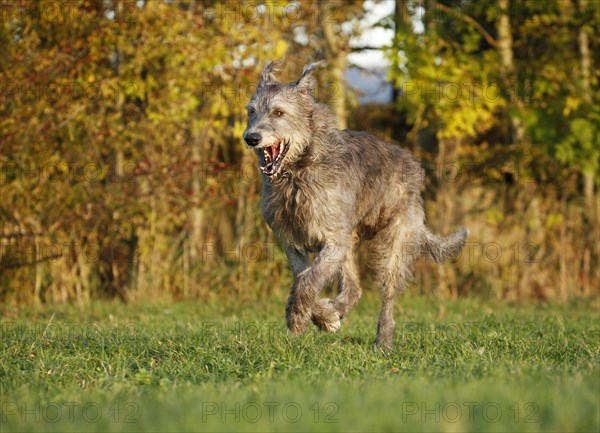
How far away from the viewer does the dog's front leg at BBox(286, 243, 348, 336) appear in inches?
230

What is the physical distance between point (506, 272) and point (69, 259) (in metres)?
6.63

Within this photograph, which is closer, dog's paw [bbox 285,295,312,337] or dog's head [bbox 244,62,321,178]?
dog's paw [bbox 285,295,312,337]

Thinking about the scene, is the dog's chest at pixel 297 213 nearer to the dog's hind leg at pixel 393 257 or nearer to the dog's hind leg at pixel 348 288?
the dog's hind leg at pixel 348 288

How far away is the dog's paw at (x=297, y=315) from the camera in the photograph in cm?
583

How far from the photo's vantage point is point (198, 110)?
12.1m

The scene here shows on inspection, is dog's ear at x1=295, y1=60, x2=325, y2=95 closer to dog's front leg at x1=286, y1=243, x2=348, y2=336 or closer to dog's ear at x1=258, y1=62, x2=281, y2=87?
dog's ear at x1=258, y1=62, x2=281, y2=87

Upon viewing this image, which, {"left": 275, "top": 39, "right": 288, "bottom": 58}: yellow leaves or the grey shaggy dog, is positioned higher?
{"left": 275, "top": 39, "right": 288, "bottom": 58}: yellow leaves

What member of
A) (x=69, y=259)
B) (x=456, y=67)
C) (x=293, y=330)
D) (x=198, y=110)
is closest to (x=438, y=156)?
(x=456, y=67)

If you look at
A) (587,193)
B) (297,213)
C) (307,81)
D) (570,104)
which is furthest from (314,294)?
(587,193)

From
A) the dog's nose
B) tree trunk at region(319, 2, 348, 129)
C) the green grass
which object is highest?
tree trunk at region(319, 2, 348, 129)

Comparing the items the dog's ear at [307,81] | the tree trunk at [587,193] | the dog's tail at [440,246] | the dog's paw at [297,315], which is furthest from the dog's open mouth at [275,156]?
the tree trunk at [587,193]

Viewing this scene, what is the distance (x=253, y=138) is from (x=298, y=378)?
2.08m

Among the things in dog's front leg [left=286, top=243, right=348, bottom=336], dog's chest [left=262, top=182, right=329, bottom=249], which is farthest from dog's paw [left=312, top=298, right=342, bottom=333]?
dog's chest [left=262, top=182, right=329, bottom=249]

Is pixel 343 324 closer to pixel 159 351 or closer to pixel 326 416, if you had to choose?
pixel 159 351
